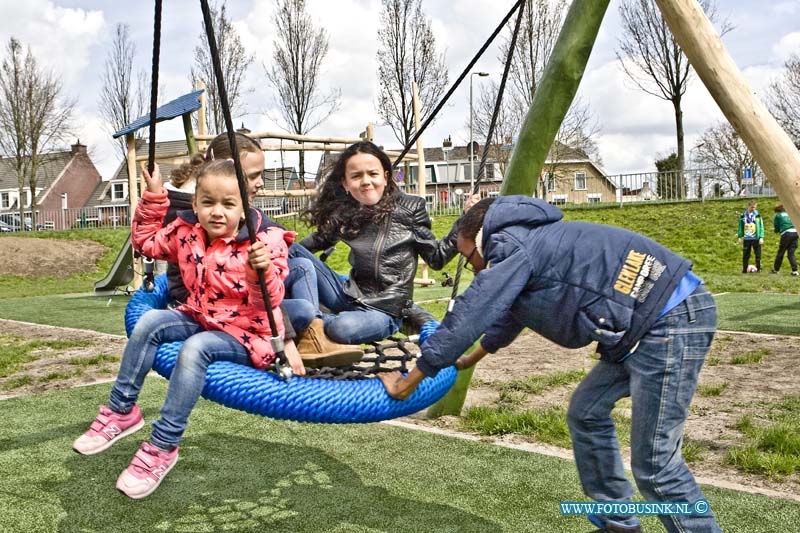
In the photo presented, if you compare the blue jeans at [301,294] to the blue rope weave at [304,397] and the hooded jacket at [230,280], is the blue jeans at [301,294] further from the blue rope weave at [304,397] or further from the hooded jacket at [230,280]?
the blue rope weave at [304,397]

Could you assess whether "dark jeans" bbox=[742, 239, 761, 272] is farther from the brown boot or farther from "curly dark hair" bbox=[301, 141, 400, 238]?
the brown boot

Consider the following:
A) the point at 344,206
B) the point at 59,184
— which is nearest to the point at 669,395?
the point at 344,206

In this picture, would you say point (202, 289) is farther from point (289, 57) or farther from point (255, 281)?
point (289, 57)

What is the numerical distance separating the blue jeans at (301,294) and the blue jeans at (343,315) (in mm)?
65

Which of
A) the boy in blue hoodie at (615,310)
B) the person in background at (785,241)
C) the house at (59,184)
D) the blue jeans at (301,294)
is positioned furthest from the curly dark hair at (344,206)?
the house at (59,184)

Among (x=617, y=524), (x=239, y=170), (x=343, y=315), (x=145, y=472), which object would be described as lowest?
(x=617, y=524)

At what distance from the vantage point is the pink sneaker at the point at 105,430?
7.76ft

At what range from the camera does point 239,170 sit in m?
2.09

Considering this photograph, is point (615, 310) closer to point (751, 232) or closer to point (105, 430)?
point (105, 430)

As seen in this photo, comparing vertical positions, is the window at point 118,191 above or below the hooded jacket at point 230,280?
above

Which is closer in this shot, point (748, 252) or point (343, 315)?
point (343, 315)

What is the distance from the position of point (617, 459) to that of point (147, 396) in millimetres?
3559

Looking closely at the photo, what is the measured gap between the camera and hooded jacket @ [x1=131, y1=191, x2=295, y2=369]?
243 centimetres

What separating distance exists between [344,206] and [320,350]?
0.80 m
